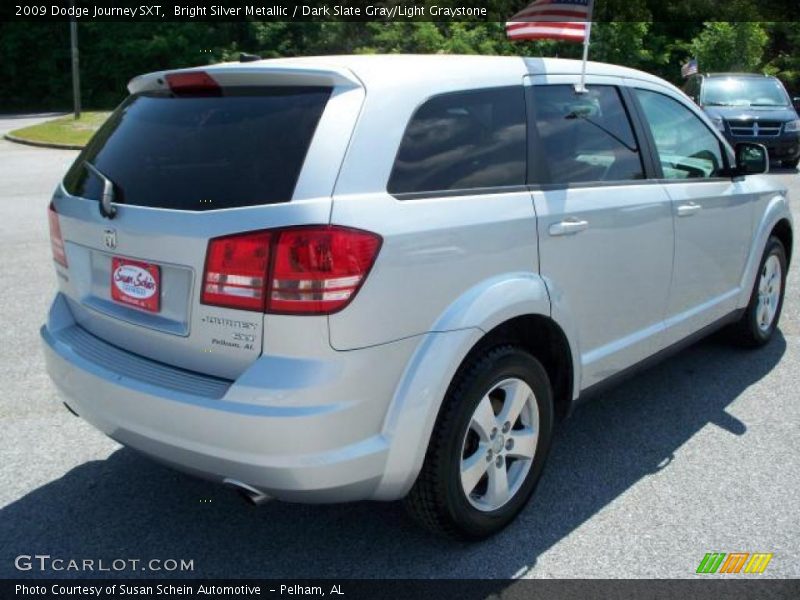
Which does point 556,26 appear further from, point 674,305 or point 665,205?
point 674,305

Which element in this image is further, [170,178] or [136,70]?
[136,70]

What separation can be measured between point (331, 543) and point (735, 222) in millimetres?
2922

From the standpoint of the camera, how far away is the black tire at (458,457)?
2752 millimetres

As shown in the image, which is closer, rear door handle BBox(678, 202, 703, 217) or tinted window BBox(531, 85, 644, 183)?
tinted window BBox(531, 85, 644, 183)

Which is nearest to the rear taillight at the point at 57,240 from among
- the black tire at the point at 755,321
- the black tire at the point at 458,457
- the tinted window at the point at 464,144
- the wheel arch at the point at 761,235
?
the tinted window at the point at 464,144

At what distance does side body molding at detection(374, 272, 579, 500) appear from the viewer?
2568mm

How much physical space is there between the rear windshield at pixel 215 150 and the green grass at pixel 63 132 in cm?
1789

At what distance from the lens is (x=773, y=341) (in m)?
5.44

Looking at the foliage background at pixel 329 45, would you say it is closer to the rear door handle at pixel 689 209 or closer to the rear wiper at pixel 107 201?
the rear door handle at pixel 689 209

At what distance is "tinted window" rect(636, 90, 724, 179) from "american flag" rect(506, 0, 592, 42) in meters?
0.45

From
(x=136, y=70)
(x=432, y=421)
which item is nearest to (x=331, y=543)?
(x=432, y=421)

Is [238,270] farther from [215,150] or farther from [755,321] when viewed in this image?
[755,321]

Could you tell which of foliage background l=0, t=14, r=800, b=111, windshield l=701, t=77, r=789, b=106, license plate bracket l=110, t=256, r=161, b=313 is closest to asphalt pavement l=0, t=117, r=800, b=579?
license plate bracket l=110, t=256, r=161, b=313

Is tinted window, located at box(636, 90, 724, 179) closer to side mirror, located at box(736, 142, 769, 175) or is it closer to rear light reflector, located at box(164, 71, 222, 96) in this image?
side mirror, located at box(736, 142, 769, 175)
